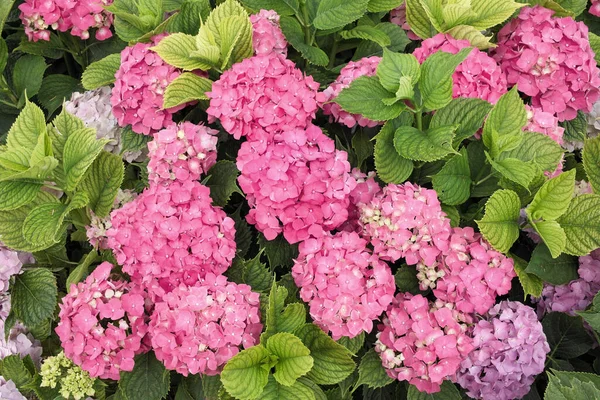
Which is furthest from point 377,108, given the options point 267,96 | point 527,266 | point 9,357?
point 9,357

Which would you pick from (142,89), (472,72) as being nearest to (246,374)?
(142,89)

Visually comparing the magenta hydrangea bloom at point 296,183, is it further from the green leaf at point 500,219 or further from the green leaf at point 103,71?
the green leaf at point 103,71

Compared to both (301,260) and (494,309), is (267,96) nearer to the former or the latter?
(301,260)

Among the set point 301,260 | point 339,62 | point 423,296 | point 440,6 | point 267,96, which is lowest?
point 423,296

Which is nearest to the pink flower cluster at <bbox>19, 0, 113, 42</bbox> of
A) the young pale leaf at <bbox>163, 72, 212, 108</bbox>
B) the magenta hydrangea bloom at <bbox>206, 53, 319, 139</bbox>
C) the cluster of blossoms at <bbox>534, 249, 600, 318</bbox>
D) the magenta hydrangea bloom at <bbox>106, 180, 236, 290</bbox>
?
the young pale leaf at <bbox>163, 72, 212, 108</bbox>

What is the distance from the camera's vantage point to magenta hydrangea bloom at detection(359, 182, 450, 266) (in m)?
1.35

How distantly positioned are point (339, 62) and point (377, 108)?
50 cm

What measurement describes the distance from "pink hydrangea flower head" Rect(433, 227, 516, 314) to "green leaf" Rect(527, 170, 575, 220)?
13 centimetres

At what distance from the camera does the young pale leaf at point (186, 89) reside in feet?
4.88

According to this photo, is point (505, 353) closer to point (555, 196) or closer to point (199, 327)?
point (555, 196)

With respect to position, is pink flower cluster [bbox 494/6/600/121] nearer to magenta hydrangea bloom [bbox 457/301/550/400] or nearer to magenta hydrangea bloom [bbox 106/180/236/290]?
magenta hydrangea bloom [bbox 457/301/550/400]

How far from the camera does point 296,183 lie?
1.35 metres

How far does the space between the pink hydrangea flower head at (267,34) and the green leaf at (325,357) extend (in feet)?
2.23

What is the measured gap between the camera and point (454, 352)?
1.33 m
